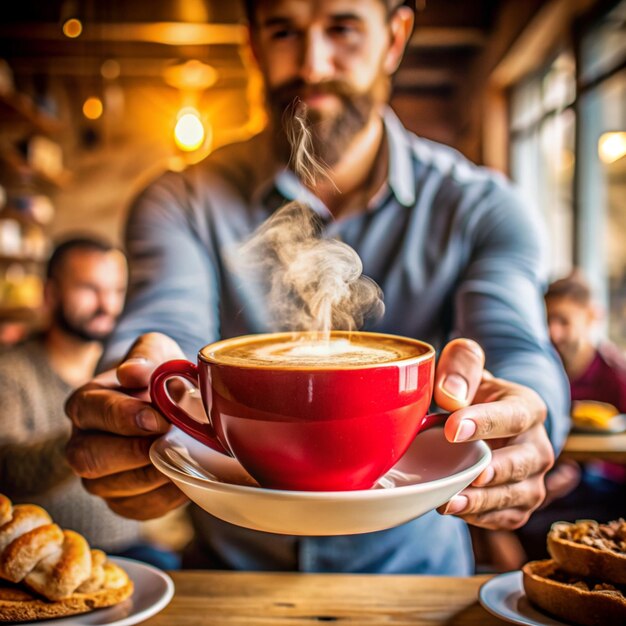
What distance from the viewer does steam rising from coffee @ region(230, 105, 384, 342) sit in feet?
2.89

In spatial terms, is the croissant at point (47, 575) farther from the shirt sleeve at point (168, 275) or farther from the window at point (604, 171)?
the window at point (604, 171)

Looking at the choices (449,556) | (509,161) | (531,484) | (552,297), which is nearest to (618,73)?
(509,161)

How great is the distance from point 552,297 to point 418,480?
2497mm

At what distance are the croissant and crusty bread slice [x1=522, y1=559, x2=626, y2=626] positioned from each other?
0.44 m

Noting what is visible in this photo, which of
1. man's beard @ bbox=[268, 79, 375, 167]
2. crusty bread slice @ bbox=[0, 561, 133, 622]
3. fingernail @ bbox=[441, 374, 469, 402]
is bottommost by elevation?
crusty bread slice @ bbox=[0, 561, 133, 622]

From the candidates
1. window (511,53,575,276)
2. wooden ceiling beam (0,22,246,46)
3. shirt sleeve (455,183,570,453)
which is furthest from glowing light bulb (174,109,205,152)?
shirt sleeve (455,183,570,453)

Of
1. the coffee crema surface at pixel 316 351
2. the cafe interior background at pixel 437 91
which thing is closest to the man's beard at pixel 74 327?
the cafe interior background at pixel 437 91

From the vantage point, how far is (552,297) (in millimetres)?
2930

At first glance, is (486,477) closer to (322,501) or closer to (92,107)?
(322,501)

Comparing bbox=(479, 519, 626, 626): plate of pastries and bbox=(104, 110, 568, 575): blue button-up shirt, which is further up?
bbox=(104, 110, 568, 575): blue button-up shirt

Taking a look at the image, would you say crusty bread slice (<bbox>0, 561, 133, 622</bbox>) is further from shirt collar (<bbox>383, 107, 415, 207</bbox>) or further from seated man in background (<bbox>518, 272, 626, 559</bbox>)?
seated man in background (<bbox>518, 272, 626, 559</bbox>)

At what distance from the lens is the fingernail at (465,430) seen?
1.92 ft

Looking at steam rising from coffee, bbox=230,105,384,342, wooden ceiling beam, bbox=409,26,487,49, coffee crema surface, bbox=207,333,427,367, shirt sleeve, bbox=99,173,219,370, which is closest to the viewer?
coffee crema surface, bbox=207,333,427,367

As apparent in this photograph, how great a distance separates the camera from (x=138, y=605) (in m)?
0.69
